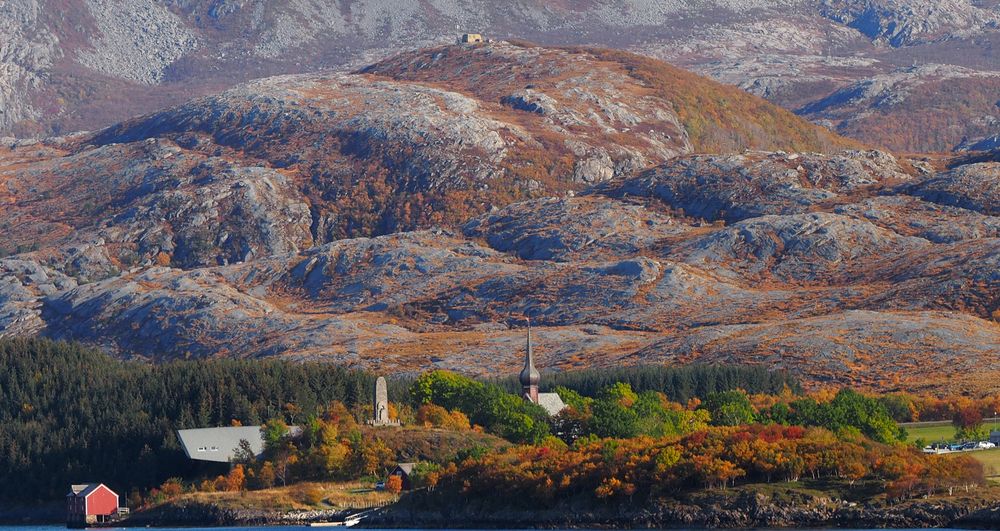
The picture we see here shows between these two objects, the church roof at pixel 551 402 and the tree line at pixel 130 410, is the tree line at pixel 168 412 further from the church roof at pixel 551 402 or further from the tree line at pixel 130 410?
the church roof at pixel 551 402

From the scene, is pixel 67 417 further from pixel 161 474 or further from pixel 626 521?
pixel 626 521

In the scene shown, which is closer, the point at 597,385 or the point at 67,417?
the point at 67,417

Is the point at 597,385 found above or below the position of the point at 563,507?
below

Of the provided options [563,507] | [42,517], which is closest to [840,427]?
[563,507]

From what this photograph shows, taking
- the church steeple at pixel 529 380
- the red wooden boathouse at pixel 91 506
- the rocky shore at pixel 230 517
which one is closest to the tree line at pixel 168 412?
the church steeple at pixel 529 380

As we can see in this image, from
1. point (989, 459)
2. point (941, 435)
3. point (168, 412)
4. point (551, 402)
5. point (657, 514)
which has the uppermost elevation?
point (657, 514)

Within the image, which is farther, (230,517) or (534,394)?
(534,394)

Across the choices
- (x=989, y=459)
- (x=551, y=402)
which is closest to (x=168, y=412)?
(x=551, y=402)

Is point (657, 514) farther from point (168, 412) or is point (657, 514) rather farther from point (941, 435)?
point (168, 412)

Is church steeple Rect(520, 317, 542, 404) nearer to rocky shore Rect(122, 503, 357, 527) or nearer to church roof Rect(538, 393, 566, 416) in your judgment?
church roof Rect(538, 393, 566, 416)
